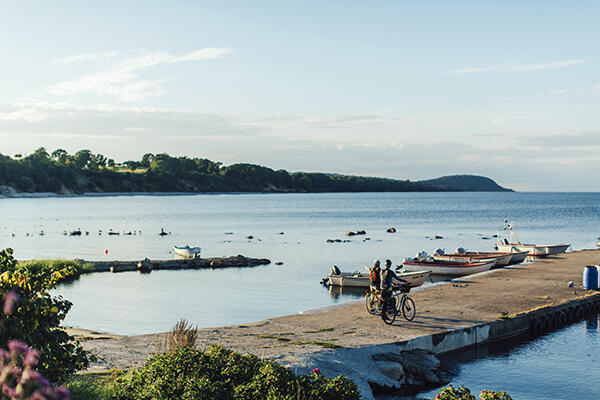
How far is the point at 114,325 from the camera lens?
2805 cm

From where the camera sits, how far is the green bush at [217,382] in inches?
402

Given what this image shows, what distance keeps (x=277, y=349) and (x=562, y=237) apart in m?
72.5

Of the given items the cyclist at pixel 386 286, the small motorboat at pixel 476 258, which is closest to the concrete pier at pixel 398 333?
the cyclist at pixel 386 286

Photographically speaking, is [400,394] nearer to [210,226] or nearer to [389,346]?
[389,346]

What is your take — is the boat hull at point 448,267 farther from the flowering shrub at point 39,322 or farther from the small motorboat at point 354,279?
the flowering shrub at point 39,322

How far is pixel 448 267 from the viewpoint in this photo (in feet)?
139

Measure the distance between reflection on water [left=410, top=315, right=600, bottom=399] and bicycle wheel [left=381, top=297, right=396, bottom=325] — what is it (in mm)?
2162

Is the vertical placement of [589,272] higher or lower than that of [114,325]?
higher

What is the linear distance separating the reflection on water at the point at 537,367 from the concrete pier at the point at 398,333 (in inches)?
20.2

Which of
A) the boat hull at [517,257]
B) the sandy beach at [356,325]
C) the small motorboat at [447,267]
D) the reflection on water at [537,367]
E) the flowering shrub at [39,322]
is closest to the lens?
the flowering shrub at [39,322]

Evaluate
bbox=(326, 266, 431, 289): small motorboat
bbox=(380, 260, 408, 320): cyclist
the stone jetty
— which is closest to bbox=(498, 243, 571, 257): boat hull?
bbox=(326, 266, 431, 289): small motorboat

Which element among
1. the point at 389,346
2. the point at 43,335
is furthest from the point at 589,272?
the point at 43,335

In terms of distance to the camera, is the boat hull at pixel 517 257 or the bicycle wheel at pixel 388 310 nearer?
the bicycle wheel at pixel 388 310

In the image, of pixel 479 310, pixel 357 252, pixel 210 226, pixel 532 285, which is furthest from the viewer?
pixel 210 226
